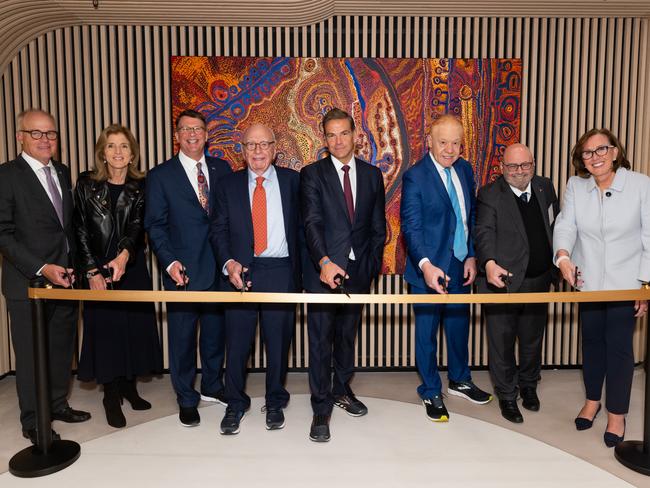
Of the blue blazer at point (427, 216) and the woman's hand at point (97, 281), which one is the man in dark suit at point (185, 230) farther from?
the blue blazer at point (427, 216)

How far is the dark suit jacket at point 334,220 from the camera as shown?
3.53 m

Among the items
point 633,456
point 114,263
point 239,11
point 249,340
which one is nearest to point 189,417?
point 249,340

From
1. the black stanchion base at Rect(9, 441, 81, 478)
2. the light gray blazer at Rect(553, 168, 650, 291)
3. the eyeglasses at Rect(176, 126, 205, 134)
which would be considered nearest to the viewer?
the black stanchion base at Rect(9, 441, 81, 478)

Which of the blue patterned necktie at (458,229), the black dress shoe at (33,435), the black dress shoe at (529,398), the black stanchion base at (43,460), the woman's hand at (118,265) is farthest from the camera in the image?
the black dress shoe at (529,398)

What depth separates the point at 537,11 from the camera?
4.48 m

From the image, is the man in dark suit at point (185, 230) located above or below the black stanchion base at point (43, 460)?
above

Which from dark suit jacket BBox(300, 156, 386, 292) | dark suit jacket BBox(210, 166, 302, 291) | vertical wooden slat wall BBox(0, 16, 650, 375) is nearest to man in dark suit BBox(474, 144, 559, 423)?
dark suit jacket BBox(300, 156, 386, 292)

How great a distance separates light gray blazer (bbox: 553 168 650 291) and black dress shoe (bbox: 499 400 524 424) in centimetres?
102

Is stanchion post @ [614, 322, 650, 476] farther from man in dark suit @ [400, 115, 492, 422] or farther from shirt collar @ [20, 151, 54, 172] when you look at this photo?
shirt collar @ [20, 151, 54, 172]

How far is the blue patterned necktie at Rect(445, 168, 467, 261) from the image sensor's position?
3.82 metres

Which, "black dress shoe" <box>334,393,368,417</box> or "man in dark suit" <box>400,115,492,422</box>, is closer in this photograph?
"man in dark suit" <box>400,115,492,422</box>

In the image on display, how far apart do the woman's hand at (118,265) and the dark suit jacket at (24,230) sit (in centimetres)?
32

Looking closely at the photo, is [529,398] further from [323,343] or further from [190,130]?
[190,130]

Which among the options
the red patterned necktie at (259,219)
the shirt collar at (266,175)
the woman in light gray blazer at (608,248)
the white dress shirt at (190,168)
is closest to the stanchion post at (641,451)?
the woman in light gray blazer at (608,248)
